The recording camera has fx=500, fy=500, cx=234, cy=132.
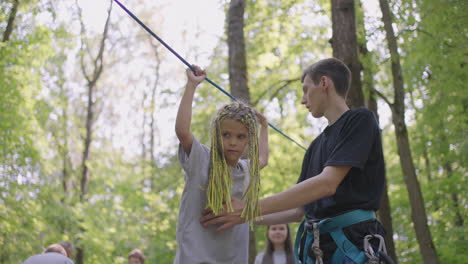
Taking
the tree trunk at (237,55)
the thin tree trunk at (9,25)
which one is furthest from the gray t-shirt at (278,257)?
the thin tree trunk at (9,25)

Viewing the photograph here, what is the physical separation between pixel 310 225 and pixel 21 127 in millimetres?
8804

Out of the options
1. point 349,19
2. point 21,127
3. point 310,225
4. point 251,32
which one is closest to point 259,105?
point 251,32

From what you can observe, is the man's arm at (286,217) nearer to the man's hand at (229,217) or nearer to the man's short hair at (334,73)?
the man's hand at (229,217)

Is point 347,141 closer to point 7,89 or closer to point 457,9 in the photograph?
point 457,9

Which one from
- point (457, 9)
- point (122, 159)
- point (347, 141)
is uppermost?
point (122, 159)

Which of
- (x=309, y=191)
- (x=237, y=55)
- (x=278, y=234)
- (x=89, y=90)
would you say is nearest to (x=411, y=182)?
(x=278, y=234)

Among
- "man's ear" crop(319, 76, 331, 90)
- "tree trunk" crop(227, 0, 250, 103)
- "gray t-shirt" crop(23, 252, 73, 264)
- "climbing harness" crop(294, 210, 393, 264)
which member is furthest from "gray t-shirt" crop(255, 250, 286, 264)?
"man's ear" crop(319, 76, 331, 90)

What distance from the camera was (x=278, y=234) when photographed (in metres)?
5.96

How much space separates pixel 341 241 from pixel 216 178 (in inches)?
26.4

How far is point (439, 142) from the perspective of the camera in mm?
9625

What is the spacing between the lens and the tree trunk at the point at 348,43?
5180mm

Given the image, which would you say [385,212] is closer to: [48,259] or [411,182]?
[411,182]

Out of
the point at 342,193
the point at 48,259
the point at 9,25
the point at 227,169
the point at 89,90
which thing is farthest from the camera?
the point at 89,90

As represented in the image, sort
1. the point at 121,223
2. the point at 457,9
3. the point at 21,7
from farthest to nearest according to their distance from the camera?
the point at 121,223, the point at 21,7, the point at 457,9
